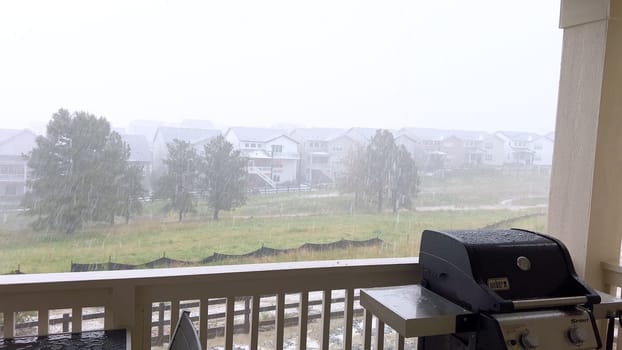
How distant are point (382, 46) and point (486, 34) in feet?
2.95

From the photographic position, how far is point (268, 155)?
3305mm

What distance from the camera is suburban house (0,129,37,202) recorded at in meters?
2.52

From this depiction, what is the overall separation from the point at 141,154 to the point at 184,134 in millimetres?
344

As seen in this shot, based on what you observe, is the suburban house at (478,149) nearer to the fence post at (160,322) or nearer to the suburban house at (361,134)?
the suburban house at (361,134)

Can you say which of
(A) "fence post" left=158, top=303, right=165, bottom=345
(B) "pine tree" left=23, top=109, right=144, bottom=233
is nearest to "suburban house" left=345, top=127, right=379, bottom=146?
(B) "pine tree" left=23, top=109, right=144, bottom=233

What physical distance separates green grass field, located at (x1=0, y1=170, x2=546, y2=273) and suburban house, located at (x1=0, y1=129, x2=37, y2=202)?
18 centimetres

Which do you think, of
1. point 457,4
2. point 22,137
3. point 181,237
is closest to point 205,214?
point 181,237

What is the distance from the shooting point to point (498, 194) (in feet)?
11.4

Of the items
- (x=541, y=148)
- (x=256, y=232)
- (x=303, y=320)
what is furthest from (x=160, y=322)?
(x=541, y=148)

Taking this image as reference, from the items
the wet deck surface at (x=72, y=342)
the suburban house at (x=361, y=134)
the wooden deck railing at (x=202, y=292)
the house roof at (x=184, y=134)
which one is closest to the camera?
the wet deck surface at (x=72, y=342)

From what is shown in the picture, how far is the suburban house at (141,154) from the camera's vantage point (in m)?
2.92

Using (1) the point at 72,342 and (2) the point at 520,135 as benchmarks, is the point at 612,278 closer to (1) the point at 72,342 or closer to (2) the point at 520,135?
(2) the point at 520,135

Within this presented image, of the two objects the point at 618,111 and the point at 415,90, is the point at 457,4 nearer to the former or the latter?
the point at 415,90

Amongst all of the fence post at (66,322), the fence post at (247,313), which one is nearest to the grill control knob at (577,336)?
the fence post at (247,313)
